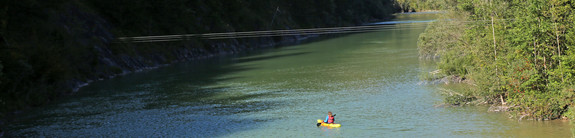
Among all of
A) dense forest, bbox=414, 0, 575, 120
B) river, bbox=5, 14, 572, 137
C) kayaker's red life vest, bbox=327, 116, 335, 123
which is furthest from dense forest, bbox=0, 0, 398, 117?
dense forest, bbox=414, 0, 575, 120

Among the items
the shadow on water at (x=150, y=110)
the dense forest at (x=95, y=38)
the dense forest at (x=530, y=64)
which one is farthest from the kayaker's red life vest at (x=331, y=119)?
the dense forest at (x=95, y=38)

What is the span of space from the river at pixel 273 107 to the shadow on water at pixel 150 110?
2.6 inches

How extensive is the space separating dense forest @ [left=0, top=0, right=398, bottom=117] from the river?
2.22 metres

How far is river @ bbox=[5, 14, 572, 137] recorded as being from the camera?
121 ft

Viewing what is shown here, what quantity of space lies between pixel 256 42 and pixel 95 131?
64.1 meters

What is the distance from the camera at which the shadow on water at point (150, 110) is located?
40.2 metres

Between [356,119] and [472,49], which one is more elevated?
[472,49]

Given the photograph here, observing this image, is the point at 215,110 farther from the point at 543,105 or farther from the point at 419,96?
the point at 543,105

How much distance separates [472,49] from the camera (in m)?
41.5

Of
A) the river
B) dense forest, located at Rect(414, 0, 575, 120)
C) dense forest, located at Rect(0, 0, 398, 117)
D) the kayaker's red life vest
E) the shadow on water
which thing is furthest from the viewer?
dense forest, located at Rect(0, 0, 398, 117)

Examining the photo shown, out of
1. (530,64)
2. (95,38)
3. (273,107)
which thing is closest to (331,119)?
(273,107)

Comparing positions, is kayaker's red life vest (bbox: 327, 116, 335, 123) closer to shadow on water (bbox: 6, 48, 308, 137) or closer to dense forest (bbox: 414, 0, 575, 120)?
shadow on water (bbox: 6, 48, 308, 137)

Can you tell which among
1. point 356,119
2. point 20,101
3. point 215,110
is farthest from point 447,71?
point 20,101

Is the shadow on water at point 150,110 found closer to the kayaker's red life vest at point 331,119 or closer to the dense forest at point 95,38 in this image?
the dense forest at point 95,38
